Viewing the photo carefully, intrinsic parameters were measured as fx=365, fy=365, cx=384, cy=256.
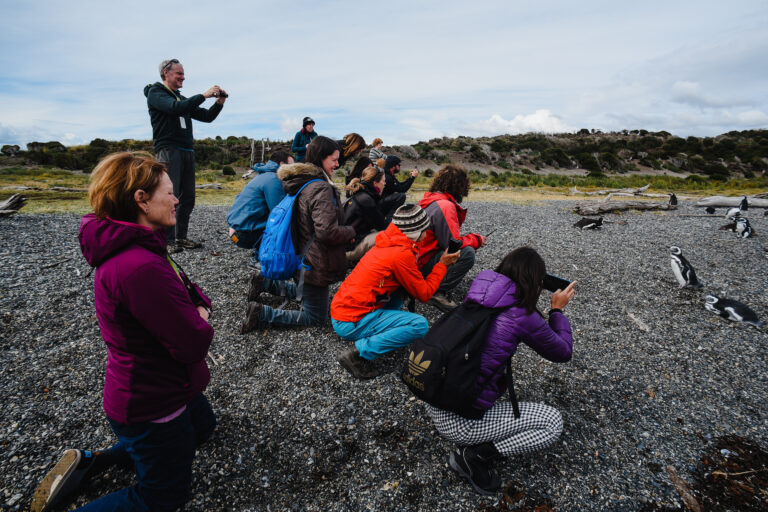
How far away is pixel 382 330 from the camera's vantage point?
3.67m

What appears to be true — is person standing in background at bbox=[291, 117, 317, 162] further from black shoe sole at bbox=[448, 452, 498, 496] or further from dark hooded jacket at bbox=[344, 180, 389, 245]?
black shoe sole at bbox=[448, 452, 498, 496]

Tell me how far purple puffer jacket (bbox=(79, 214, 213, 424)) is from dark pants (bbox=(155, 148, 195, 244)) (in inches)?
196

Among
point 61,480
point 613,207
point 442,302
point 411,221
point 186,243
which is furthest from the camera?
point 613,207

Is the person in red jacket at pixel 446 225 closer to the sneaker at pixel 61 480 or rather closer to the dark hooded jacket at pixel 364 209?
the dark hooded jacket at pixel 364 209

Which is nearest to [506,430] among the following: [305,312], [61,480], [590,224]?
[305,312]

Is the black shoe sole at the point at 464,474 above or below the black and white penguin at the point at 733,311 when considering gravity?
below

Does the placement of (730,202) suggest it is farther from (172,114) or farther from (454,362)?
(172,114)

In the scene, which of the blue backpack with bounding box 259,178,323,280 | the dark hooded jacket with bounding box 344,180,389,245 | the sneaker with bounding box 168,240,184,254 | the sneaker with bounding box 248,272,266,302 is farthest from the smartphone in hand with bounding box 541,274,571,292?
the sneaker with bounding box 168,240,184,254

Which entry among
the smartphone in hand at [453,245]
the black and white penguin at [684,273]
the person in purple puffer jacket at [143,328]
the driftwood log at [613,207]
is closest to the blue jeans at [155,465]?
the person in purple puffer jacket at [143,328]

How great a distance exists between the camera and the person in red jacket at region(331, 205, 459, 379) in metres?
3.48

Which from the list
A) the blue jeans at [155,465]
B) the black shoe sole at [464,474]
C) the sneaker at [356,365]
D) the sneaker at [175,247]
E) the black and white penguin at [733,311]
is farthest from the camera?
the sneaker at [175,247]

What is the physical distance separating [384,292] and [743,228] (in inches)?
432

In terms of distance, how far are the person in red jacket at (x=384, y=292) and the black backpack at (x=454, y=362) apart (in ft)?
3.62

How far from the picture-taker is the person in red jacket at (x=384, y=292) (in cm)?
348
